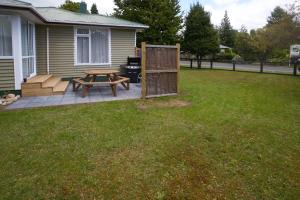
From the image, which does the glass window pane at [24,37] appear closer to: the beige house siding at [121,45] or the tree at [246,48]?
the beige house siding at [121,45]

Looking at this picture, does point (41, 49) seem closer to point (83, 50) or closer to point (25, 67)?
point (83, 50)

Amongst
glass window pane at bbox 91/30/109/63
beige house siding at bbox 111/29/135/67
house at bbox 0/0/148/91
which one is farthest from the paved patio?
beige house siding at bbox 111/29/135/67

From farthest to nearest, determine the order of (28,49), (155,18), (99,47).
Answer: (155,18) → (99,47) → (28,49)

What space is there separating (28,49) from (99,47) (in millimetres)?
3216

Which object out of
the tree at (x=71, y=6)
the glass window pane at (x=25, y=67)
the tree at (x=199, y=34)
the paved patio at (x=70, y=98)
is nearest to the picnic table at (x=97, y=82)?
the paved patio at (x=70, y=98)

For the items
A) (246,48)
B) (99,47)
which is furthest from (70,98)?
(246,48)

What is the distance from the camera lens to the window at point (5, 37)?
7523 millimetres

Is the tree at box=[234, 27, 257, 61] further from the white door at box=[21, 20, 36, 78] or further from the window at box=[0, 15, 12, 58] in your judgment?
the window at box=[0, 15, 12, 58]

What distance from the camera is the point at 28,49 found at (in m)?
9.16

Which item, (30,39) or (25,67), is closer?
(25,67)

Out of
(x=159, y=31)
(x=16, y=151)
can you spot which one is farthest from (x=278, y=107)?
(x=159, y=31)

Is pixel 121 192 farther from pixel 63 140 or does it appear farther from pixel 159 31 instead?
pixel 159 31

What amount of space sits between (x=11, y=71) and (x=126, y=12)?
14989 mm

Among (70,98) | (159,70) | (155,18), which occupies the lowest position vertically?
(70,98)
